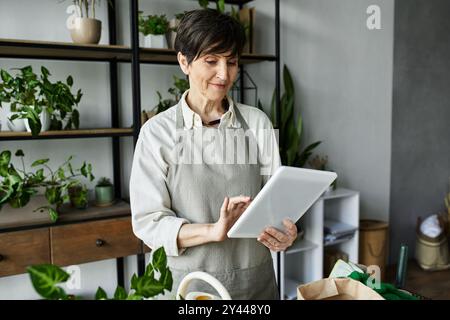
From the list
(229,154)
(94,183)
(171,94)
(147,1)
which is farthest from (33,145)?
(229,154)

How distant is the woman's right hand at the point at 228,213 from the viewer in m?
1.21

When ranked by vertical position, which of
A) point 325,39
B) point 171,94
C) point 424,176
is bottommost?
point 424,176

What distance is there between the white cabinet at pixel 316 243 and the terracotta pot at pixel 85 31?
179 centimetres

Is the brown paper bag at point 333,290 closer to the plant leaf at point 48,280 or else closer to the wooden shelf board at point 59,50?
the plant leaf at point 48,280

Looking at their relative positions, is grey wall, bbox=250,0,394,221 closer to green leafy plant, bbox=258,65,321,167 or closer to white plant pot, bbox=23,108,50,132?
green leafy plant, bbox=258,65,321,167

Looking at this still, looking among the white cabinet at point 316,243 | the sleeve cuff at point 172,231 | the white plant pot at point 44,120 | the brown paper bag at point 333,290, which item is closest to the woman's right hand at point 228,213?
the sleeve cuff at point 172,231

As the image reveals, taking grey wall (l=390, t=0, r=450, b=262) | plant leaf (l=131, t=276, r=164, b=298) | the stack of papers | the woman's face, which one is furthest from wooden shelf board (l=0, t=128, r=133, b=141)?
grey wall (l=390, t=0, r=450, b=262)

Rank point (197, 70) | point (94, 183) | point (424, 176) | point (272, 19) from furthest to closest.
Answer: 1. point (424, 176)
2. point (272, 19)
3. point (94, 183)
4. point (197, 70)

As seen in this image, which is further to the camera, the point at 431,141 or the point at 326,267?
the point at 431,141

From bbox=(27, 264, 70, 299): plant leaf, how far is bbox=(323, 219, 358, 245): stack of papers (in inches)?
113

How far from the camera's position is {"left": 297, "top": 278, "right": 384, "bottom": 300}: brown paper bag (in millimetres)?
959
